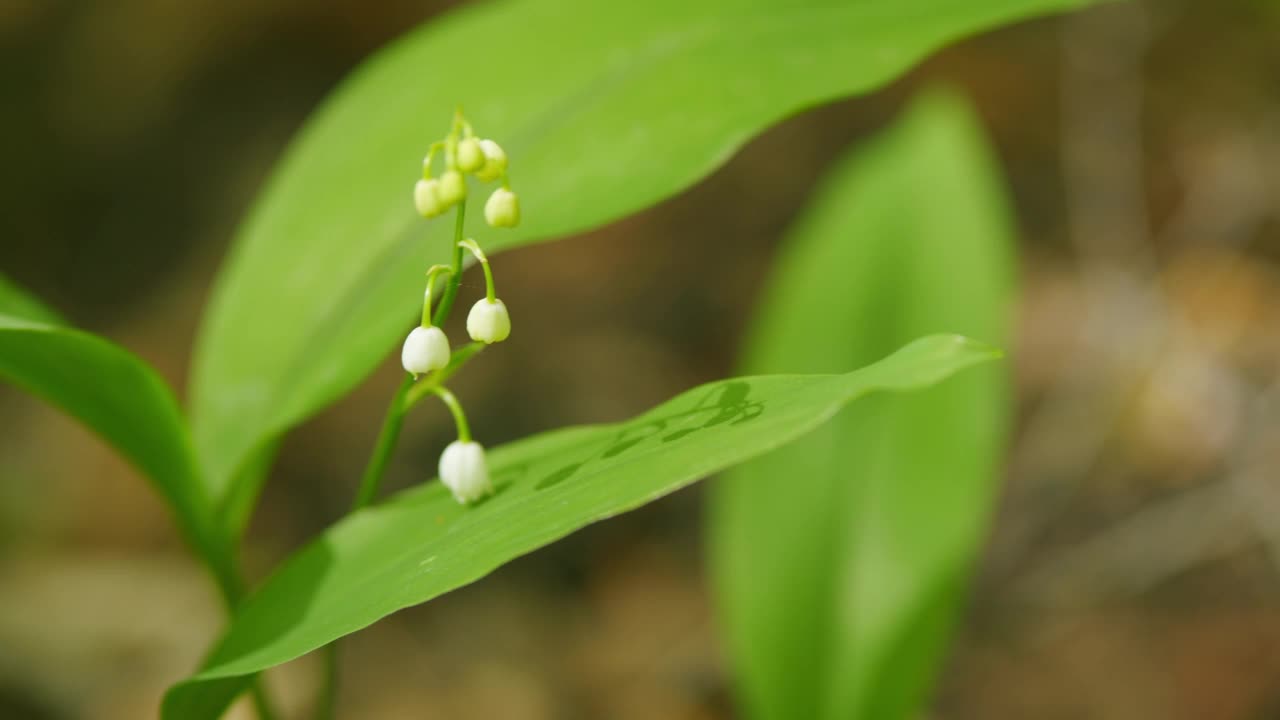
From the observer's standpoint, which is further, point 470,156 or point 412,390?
point 412,390

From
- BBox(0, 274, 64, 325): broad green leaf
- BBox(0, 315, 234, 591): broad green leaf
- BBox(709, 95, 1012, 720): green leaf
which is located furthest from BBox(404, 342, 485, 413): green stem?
BBox(709, 95, 1012, 720): green leaf

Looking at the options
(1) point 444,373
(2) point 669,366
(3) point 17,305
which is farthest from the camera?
(2) point 669,366

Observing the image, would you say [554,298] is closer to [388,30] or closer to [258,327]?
[388,30]

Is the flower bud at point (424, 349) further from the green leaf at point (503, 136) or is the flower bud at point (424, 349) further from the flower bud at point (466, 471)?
the green leaf at point (503, 136)

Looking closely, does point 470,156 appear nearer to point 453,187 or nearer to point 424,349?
point 453,187

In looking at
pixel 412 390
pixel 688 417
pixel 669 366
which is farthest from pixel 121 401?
pixel 669 366

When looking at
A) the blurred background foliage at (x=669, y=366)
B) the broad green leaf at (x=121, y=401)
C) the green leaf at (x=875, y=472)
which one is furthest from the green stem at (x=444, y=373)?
the blurred background foliage at (x=669, y=366)

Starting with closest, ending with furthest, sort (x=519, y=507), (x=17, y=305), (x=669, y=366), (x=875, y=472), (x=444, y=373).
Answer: (x=519, y=507) < (x=444, y=373) < (x=17, y=305) < (x=875, y=472) < (x=669, y=366)

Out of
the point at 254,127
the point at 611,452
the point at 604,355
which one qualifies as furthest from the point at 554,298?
the point at 611,452
